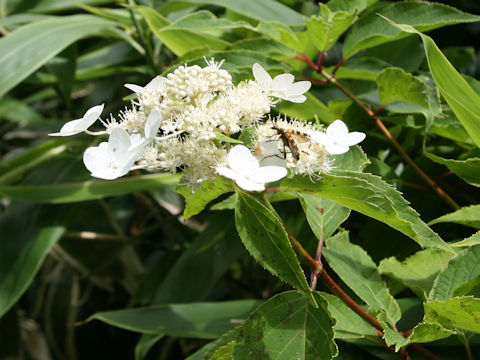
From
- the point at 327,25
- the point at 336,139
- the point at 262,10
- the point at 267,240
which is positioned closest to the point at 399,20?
the point at 327,25

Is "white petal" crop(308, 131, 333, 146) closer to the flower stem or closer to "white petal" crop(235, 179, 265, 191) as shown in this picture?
"white petal" crop(235, 179, 265, 191)

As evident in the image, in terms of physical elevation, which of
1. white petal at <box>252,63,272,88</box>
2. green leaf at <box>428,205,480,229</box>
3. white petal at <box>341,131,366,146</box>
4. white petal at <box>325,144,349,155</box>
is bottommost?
green leaf at <box>428,205,480,229</box>

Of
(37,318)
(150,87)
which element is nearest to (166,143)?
(150,87)

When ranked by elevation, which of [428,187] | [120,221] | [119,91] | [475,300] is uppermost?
[475,300]

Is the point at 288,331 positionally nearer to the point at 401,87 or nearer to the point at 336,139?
the point at 336,139

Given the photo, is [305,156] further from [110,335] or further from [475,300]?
[110,335]

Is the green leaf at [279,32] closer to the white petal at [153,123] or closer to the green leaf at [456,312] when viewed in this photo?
the white petal at [153,123]

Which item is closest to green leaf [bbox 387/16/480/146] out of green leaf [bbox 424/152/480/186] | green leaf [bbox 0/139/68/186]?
green leaf [bbox 424/152/480/186]
